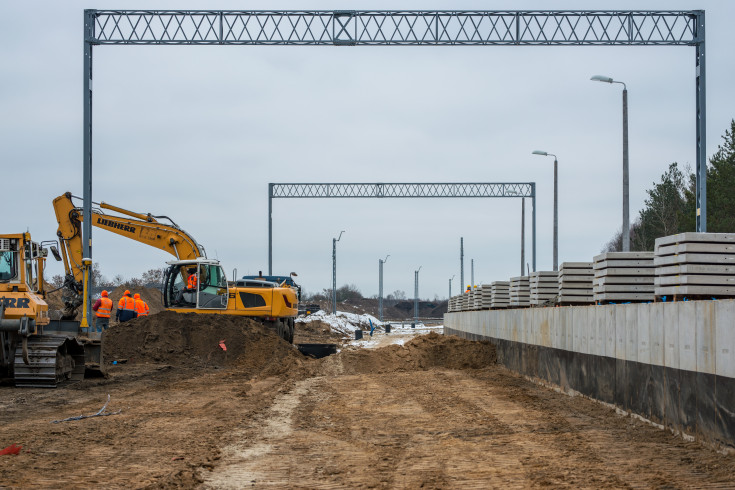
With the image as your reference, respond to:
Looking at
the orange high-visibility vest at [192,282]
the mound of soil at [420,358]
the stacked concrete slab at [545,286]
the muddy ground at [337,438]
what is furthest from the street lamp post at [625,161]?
the orange high-visibility vest at [192,282]

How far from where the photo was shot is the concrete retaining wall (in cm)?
972

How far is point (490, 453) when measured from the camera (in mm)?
9961

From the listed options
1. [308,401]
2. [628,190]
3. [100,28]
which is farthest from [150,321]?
[628,190]

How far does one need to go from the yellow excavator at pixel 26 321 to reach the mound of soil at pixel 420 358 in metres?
7.70

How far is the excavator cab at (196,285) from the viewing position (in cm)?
2878

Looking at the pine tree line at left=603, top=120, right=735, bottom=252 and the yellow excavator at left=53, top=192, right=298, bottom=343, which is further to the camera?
the pine tree line at left=603, top=120, right=735, bottom=252

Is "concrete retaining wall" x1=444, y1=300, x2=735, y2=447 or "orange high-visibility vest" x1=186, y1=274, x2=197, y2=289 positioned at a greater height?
"orange high-visibility vest" x1=186, y1=274, x2=197, y2=289

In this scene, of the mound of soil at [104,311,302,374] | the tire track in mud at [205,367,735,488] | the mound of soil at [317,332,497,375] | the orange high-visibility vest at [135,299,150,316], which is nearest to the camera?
the tire track in mud at [205,367,735,488]

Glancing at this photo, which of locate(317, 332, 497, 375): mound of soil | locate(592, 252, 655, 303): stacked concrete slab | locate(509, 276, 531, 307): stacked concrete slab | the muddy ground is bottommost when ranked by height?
locate(317, 332, 497, 375): mound of soil

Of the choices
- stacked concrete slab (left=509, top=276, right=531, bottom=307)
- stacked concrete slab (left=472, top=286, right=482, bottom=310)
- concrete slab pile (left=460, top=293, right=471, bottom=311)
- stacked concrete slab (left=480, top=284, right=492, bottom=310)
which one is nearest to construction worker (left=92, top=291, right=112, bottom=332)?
stacked concrete slab (left=509, top=276, right=531, bottom=307)

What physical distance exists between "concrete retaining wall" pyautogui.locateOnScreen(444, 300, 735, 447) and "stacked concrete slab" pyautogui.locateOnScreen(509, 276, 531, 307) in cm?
812

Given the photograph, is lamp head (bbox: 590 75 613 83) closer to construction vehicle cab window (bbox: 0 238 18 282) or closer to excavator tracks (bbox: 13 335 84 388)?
excavator tracks (bbox: 13 335 84 388)

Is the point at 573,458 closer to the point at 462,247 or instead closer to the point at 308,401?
the point at 308,401

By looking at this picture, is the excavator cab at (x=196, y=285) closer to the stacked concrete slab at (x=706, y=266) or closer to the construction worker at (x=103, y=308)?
the construction worker at (x=103, y=308)
